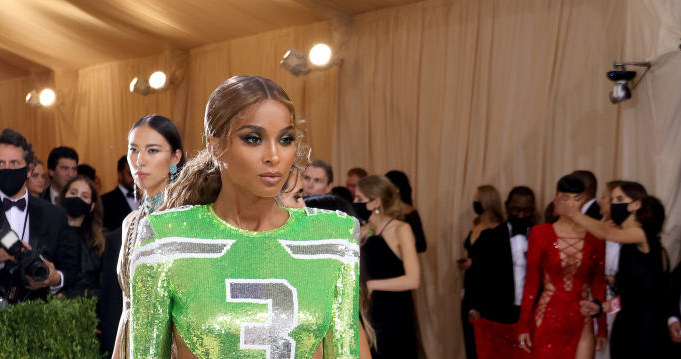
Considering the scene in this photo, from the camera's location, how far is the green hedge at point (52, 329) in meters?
2.88

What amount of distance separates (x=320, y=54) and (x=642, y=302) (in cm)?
438

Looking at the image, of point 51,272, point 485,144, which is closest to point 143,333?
point 51,272

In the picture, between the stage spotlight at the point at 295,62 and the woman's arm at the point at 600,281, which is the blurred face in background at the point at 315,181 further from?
the stage spotlight at the point at 295,62

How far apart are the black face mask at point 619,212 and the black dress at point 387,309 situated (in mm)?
1328

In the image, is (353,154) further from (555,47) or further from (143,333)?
(143,333)

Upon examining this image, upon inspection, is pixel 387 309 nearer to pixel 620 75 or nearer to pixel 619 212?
pixel 619 212

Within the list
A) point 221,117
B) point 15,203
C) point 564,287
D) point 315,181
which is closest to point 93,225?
point 315,181

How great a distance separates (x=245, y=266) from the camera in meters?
1.76

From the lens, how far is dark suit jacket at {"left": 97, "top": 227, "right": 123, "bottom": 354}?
3000 mm

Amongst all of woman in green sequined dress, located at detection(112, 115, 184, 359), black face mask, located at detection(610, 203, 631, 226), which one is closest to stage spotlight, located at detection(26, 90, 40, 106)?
black face mask, located at detection(610, 203, 631, 226)

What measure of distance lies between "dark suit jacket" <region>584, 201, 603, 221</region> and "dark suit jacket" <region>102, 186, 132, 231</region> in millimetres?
3360

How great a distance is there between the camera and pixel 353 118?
898 cm

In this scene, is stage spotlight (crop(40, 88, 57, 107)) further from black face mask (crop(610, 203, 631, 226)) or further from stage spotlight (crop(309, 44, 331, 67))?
black face mask (crop(610, 203, 631, 226))

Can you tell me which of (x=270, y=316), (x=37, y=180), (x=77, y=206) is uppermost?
(x=37, y=180)
